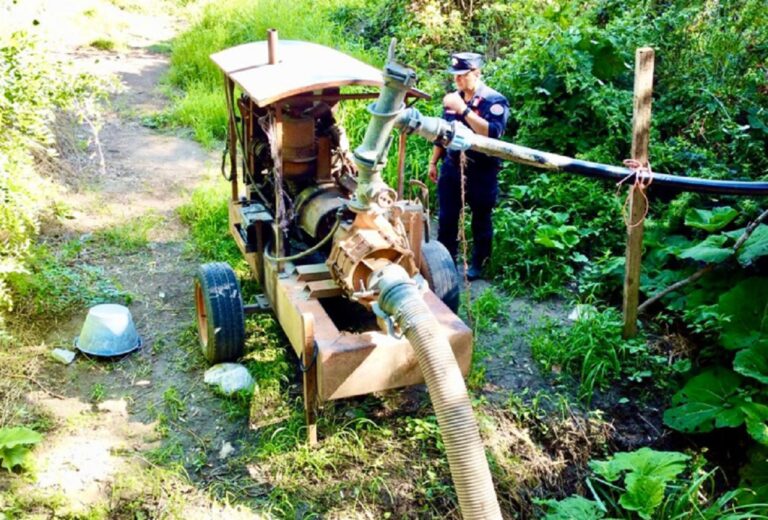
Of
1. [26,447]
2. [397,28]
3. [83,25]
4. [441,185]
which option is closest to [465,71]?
[441,185]

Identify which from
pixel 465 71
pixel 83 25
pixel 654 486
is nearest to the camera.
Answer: pixel 654 486

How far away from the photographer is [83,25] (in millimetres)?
13398

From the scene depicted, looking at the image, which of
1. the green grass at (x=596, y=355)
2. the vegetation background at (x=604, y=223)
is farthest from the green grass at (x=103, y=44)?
the green grass at (x=596, y=355)

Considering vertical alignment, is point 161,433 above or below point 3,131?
below

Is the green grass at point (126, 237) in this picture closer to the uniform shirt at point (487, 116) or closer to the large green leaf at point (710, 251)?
the uniform shirt at point (487, 116)

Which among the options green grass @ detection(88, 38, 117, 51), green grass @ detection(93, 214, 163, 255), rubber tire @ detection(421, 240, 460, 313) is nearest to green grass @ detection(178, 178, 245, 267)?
green grass @ detection(93, 214, 163, 255)

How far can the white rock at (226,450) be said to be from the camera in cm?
453

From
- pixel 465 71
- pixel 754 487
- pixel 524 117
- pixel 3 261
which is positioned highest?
pixel 465 71

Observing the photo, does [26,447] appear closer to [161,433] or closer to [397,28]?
[161,433]

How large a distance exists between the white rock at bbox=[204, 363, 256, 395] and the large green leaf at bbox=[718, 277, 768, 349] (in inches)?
126

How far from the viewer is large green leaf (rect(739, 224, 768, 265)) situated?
509cm

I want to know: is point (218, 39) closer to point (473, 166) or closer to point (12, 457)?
point (473, 166)

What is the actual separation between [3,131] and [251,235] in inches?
75.2

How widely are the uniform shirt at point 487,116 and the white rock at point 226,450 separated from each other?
3.05m
